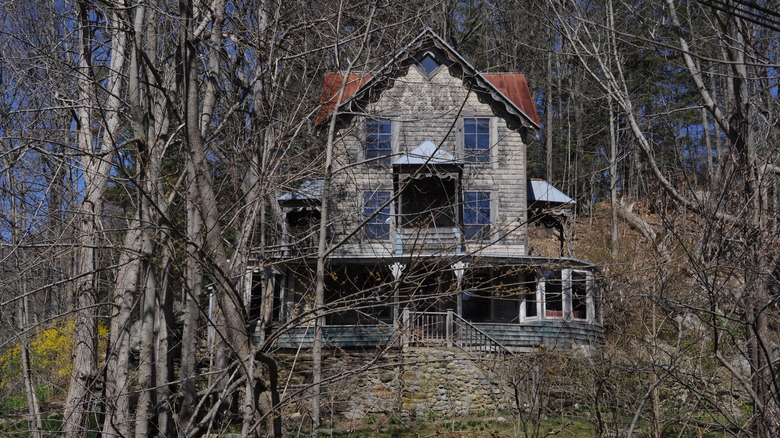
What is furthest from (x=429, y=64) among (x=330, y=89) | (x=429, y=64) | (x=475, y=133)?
(x=330, y=89)

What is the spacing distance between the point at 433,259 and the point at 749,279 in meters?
3.18

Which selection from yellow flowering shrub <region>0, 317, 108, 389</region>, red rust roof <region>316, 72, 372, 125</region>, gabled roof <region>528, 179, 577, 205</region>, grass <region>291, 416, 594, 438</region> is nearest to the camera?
red rust roof <region>316, 72, 372, 125</region>

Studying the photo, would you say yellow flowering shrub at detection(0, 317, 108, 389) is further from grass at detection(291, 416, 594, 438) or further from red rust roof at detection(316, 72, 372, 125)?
red rust roof at detection(316, 72, 372, 125)

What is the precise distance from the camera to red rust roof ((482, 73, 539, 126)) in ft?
69.2

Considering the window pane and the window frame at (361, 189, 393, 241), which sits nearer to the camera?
the window frame at (361, 189, 393, 241)

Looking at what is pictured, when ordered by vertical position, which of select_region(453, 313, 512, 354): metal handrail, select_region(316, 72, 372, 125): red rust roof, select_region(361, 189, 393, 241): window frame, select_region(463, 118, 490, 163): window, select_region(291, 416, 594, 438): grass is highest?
select_region(463, 118, 490, 163): window

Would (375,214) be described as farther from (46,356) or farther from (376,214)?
(46,356)

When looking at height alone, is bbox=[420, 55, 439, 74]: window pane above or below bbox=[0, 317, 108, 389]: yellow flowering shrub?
above

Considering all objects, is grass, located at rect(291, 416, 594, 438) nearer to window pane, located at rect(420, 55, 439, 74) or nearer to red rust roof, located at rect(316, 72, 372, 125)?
red rust roof, located at rect(316, 72, 372, 125)

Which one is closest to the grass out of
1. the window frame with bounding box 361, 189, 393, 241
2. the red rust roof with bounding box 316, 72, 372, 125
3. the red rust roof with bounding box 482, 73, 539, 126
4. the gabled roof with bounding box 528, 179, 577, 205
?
the window frame with bounding box 361, 189, 393, 241

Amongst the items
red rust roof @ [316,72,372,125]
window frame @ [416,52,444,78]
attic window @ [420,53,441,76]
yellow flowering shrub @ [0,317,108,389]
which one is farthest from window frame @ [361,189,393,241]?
yellow flowering shrub @ [0,317,108,389]

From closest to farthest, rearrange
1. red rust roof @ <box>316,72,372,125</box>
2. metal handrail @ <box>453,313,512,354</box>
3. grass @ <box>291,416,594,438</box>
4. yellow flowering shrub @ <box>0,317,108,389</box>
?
red rust roof @ <box>316,72,372,125</box> → grass @ <box>291,416,594,438</box> → yellow flowering shrub @ <box>0,317,108,389</box> → metal handrail @ <box>453,313,512,354</box>

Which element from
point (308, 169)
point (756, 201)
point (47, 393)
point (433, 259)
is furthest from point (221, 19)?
point (47, 393)

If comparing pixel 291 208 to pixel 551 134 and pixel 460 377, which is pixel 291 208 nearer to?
pixel 460 377
